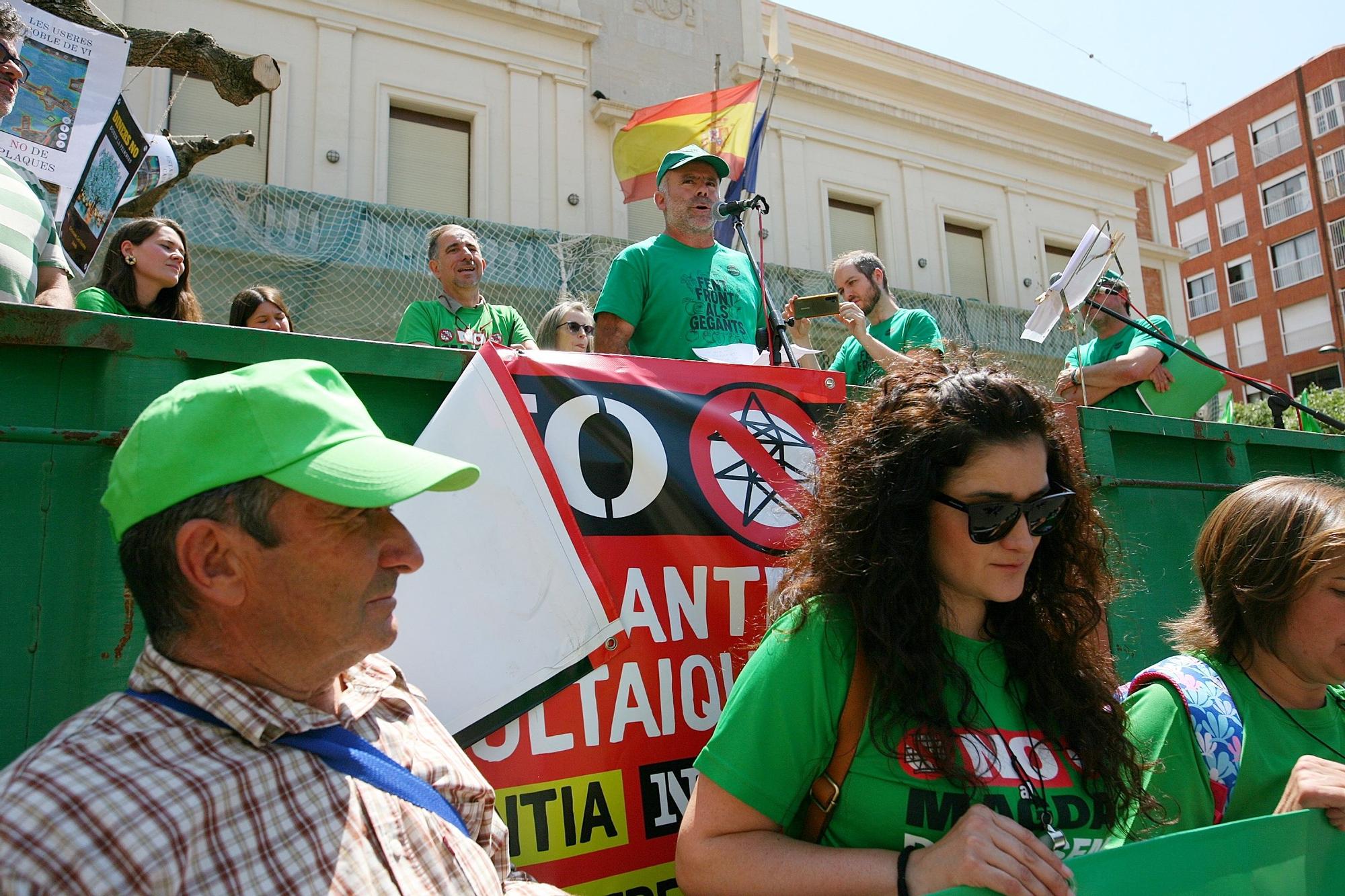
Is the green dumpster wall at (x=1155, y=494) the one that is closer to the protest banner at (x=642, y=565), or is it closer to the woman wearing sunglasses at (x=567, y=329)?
the protest banner at (x=642, y=565)

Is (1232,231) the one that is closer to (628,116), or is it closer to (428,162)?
(628,116)

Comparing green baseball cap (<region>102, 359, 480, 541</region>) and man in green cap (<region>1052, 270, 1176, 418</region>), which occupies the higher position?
man in green cap (<region>1052, 270, 1176, 418</region>)

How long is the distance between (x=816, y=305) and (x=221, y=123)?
12.1m

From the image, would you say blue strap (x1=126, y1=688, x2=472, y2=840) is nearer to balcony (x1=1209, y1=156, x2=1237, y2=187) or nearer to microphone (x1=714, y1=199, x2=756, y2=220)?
microphone (x1=714, y1=199, x2=756, y2=220)

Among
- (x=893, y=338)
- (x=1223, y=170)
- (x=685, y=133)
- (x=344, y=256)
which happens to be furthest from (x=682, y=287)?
(x=1223, y=170)

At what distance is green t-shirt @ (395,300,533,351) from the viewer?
4457 millimetres

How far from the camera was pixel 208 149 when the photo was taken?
6.50m

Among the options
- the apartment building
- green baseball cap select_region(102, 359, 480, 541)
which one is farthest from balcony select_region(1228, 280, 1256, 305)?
green baseball cap select_region(102, 359, 480, 541)

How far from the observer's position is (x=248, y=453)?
4.71ft

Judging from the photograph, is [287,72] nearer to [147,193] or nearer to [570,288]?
[570,288]

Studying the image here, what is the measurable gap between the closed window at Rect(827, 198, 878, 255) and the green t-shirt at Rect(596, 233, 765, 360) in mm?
14747

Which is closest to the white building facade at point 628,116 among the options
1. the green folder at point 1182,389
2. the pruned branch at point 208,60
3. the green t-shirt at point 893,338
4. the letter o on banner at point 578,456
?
the pruned branch at point 208,60

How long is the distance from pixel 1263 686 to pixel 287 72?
14.8 metres

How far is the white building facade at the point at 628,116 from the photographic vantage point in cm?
1386
